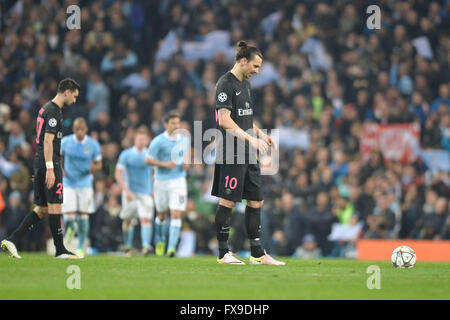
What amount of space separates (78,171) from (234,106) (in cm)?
578

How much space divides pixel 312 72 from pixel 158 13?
217 inches

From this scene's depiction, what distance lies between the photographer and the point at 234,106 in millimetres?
10555

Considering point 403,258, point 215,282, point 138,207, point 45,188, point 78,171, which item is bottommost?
point 403,258

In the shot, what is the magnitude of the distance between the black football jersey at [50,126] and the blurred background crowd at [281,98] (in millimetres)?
7718

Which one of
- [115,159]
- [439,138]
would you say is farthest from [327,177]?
[115,159]

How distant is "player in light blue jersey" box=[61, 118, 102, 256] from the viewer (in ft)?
50.2

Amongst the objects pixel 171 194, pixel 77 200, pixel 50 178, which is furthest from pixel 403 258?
pixel 77 200

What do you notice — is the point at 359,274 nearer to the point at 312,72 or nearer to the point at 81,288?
the point at 81,288

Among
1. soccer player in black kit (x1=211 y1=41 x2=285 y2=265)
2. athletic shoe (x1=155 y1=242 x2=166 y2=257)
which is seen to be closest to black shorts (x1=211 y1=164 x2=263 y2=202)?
soccer player in black kit (x1=211 y1=41 x2=285 y2=265)

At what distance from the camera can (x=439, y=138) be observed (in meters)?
19.5

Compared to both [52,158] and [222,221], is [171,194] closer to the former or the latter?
[52,158]

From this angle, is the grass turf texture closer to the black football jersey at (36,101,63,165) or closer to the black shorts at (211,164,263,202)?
the black shorts at (211,164,263,202)
